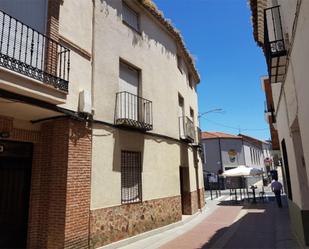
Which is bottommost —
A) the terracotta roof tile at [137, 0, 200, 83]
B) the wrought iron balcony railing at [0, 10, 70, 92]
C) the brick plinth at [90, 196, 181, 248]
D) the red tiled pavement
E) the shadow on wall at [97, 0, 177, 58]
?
the red tiled pavement

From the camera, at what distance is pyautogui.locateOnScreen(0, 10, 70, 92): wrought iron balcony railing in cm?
615

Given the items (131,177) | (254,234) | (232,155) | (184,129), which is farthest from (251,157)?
(131,177)

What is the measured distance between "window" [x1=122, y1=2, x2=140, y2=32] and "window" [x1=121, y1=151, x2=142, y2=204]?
489 centimetres

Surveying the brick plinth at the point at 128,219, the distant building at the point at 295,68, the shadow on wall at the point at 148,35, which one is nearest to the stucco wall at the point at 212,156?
the shadow on wall at the point at 148,35

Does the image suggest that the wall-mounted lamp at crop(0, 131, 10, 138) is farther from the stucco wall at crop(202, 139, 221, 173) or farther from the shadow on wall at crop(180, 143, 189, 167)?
the stucco wall at crop(202, 139, 221, 173)

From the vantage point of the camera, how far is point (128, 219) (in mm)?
9398

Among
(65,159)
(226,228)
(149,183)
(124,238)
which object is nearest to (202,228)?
(226,228)

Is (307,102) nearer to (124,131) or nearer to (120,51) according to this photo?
(124,131)

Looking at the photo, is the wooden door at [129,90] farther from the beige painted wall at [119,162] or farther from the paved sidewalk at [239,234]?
the paved sidewalk at [239,234]

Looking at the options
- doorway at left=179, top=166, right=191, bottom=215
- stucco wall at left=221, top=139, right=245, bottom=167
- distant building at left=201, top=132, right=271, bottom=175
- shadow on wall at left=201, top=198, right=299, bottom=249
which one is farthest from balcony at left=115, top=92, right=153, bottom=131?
stucco wall at left=221, top=139, right=245, bottom=167

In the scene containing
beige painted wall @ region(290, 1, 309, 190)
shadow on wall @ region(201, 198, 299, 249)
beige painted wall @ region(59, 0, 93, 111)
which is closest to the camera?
beige painted wall @ region(290, 1, 309, 190)

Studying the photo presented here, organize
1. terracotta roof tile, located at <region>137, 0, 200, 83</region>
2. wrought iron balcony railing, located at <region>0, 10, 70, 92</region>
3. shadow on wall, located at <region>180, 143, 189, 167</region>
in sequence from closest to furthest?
wrought iron balcony railing, located at <region>0, 10, 70, 92</region> → terracotta roof tile, located at <region>137, 0, 200, 83</region> → shadow on wall, located at <region>180, 143, 189, 167</region>

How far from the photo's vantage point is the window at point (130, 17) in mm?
11074

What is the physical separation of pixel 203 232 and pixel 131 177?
361 centimetres
